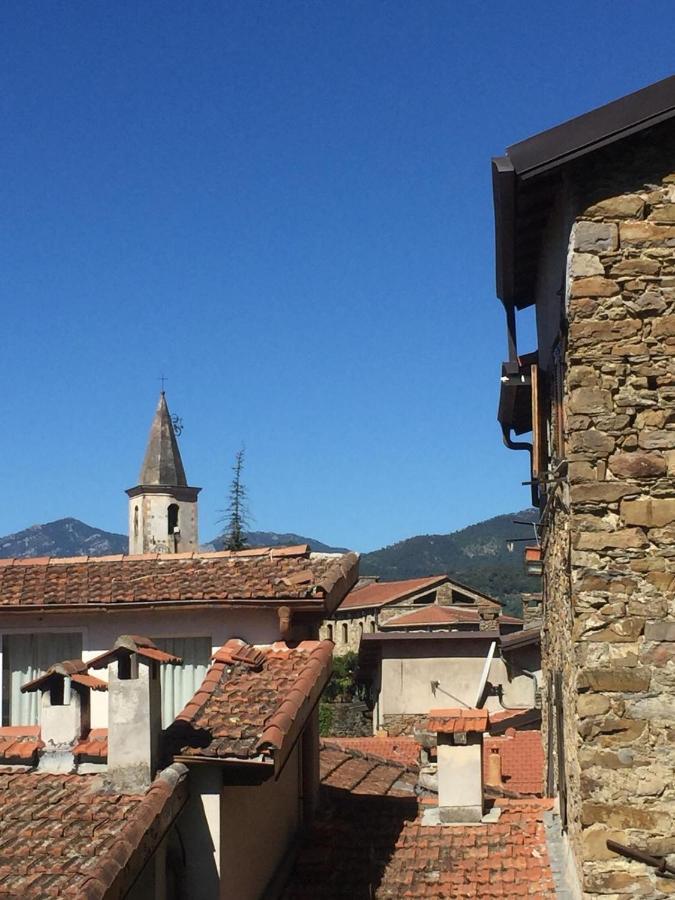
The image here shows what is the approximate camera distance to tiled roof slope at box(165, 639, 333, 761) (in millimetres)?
7902

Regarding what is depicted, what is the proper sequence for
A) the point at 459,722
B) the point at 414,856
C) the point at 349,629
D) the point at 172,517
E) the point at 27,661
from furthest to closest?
the point at 349,629 → the point at 172,517 → the point at 459,722 → the point at 27,661 → the point at 414,856

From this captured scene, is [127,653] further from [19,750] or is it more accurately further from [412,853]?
[412,853]

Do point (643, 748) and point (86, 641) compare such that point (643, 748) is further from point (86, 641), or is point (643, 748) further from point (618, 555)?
point (86, 641)

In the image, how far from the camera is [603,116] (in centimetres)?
701

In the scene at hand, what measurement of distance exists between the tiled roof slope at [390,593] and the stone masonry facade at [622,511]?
50.6 meters

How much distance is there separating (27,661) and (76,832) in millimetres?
3794

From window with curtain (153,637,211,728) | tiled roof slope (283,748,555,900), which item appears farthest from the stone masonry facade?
window with curtain (153,637,211,728)

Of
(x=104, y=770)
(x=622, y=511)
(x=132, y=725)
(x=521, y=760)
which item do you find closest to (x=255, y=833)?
(x=104, y=770)

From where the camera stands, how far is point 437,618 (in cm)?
4703

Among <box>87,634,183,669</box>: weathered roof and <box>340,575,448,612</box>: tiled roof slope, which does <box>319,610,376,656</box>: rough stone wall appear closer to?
<box>340,575,448,612</box>: tiled roof slope

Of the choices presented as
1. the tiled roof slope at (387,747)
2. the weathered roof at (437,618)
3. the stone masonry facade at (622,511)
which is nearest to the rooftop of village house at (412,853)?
the stone masonry facade at (622,511)

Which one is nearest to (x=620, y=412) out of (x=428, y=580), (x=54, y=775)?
(x=54, y=775)

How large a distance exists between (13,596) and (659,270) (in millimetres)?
6939

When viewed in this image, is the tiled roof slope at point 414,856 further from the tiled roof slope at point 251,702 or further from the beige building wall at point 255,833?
the tiled roof slope at point 251,702
